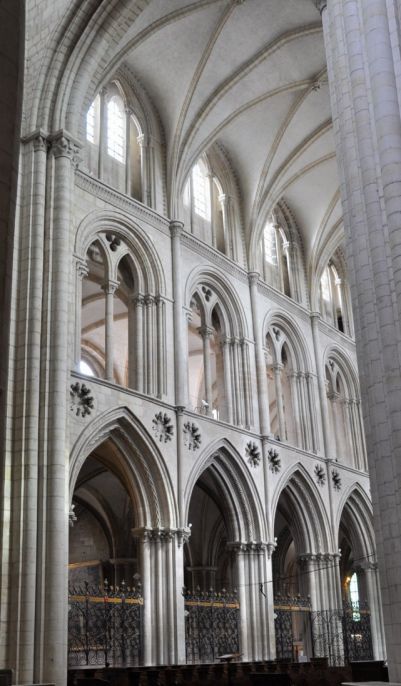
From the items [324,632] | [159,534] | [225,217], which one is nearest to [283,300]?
[225,217]

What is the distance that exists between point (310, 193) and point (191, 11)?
840 centimetres

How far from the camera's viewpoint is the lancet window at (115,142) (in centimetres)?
1967

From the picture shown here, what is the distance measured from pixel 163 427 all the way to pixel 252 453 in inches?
140

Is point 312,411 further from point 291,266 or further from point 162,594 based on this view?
point 162,594

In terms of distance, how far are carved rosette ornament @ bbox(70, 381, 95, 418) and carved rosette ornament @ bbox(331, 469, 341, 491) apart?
1024 centimetres

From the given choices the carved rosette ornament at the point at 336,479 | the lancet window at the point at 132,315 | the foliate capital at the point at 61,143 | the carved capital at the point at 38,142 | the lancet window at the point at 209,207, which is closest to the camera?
the carved capital at the point at 38,142

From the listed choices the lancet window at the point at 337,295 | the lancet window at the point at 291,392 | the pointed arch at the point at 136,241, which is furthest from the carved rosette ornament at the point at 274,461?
the lancet window at the point at 337,295

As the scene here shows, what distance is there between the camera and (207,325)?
21.6 m

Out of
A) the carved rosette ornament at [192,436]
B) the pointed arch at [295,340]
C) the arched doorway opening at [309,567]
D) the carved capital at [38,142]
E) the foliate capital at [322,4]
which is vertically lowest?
the arched doorway opening at [309,567]

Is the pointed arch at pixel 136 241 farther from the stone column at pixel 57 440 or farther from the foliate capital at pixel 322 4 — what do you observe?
the foliate capital at pixel 322 4

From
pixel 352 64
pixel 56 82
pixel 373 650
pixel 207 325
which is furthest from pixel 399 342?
pixel 373 650

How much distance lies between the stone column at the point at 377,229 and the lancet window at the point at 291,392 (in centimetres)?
1246

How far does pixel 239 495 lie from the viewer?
21.0 m

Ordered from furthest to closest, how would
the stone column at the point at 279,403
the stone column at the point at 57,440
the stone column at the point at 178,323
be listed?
1. the stone column at the point at 279,403
2. the stone column at the point at 178,323
3. the stone column at the point at 57,440
